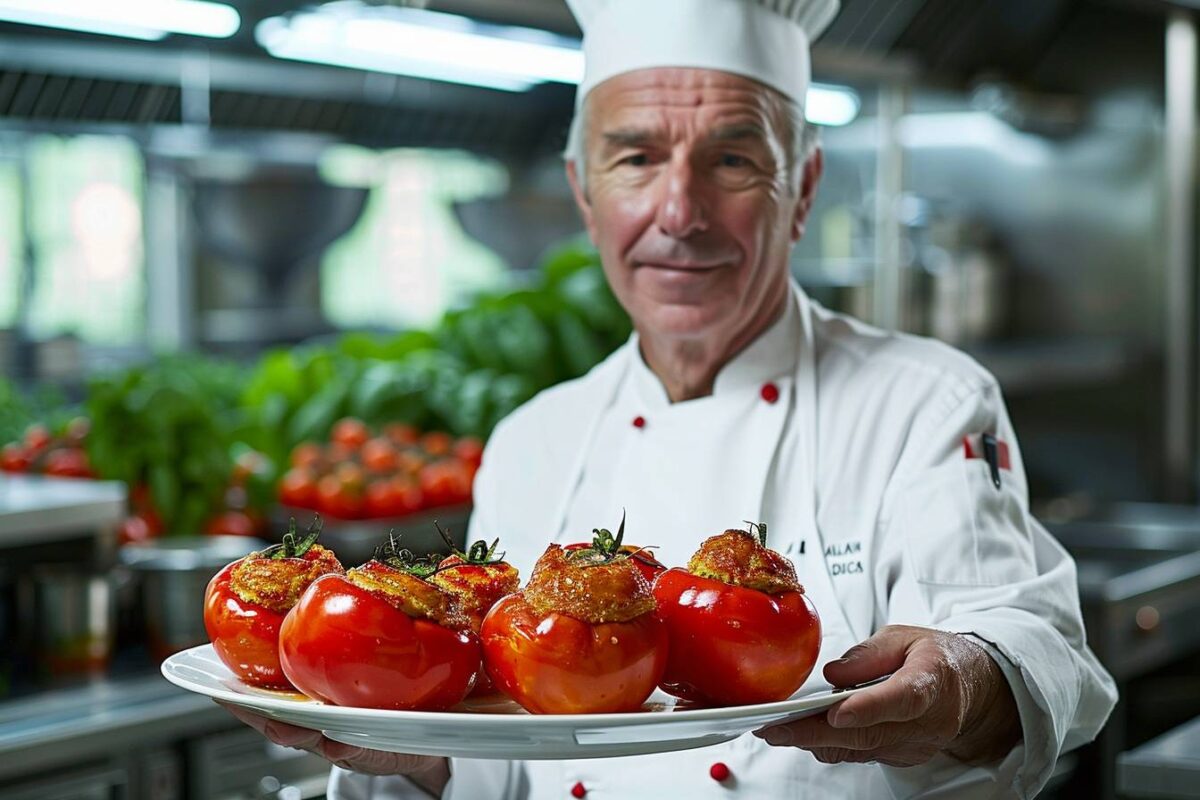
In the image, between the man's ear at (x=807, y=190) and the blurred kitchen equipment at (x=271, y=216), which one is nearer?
the man's ear at (x=807, y=190)

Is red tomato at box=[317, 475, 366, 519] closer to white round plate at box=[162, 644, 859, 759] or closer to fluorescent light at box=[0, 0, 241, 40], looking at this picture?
fluorescent light at box=[0, 0, 241, 40]

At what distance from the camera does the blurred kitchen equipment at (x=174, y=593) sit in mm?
2504

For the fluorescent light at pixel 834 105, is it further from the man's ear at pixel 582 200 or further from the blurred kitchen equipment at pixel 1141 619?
the man's ear at pixel 582 200

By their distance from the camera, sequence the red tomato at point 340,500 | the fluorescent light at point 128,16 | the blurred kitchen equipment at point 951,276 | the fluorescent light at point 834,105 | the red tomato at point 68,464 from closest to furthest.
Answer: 1. the fluorescent light at point 128,16
2. the red tomato at point 68,464
3. the red tomato at point 340,500
4. the fluorescent light at point 834,105
5. the blurred kitchen equipment at point 951,276

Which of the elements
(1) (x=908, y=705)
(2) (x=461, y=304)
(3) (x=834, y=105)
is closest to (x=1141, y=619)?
(3) (x=834, y=105)

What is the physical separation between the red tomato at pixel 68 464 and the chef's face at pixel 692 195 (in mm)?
1564

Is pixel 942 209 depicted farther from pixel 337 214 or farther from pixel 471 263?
pixel 471 263

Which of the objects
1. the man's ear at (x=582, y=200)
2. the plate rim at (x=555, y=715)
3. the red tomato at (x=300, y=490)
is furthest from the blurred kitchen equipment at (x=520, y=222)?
the plate rim at (x=555, y=715)

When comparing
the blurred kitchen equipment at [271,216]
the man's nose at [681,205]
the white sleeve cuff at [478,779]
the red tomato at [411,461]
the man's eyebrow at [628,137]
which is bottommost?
the white sleeve cuff at [478,779]

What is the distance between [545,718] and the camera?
986 mm

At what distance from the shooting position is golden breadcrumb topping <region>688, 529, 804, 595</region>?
1121 millimetres

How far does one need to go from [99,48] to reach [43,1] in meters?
0.53

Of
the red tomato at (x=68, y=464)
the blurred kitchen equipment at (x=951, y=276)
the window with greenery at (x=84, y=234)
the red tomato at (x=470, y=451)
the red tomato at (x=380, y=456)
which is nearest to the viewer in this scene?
the red tomato at (x=68, y=464)

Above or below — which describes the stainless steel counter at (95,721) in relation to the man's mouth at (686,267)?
below
